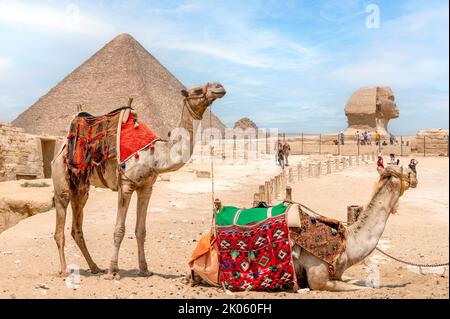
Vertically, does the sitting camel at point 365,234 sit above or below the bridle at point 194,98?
below

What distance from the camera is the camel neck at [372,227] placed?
200 inches

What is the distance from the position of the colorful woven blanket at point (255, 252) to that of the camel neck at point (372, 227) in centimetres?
71

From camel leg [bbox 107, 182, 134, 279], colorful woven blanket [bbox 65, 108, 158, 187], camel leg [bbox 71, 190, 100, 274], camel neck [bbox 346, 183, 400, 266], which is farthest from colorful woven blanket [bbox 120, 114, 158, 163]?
camel neck [bbox 346, 183, 400, 266]

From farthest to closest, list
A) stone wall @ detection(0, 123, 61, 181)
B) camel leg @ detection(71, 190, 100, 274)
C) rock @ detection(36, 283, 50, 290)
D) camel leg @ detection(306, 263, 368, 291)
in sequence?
1. stone wall @ detection(0, 123, 61, 181)
2. camel leg @ detection(71, 190, 100, 274)
3. rock @ detection(36, 283, 50, 290)
4. camel leg @ detection(306, 263, 368, 291)

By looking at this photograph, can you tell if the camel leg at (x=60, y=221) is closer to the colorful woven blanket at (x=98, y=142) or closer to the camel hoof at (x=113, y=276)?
the colorful woven blanket at (x=98, y=142)

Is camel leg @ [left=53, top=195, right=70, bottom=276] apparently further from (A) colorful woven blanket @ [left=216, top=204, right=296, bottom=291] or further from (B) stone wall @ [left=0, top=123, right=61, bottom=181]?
(B) stone wall @ [left=0, top=123, right=61, bottom=181]

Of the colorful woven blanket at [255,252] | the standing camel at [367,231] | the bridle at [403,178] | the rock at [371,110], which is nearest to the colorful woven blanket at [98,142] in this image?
the colorful woven blanket at [255,252]

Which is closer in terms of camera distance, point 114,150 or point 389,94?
point 114,150

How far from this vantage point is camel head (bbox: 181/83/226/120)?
19.1ft

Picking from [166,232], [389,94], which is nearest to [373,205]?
[166,232]

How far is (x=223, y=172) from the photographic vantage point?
26.7 metres

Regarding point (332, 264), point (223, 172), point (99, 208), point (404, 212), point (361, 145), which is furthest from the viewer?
point (361, 145)

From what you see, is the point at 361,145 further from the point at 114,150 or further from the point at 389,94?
the point at 114,150

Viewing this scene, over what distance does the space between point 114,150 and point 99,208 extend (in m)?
7.53
